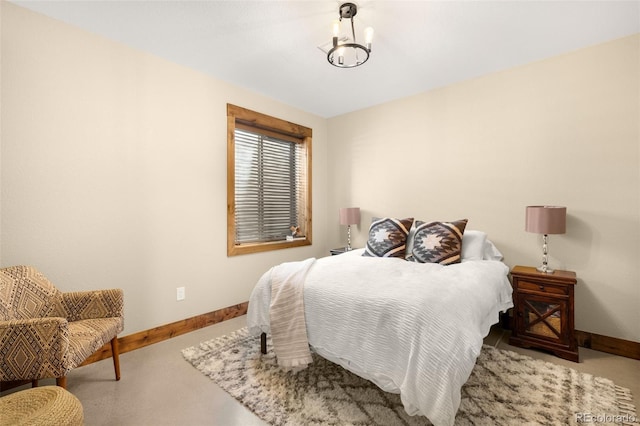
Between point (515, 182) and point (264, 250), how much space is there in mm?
2829

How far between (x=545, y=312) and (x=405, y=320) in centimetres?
168

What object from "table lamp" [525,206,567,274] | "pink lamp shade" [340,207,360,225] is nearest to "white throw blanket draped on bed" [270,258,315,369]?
"pink lamp shade" [340,207,360,225]

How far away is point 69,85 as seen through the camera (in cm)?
221

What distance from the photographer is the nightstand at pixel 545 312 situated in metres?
2.30

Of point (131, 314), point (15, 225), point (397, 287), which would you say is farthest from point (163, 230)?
point (397, 287)

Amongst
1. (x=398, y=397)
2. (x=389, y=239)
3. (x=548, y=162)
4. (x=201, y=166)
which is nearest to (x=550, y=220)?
(x=548, y=162)

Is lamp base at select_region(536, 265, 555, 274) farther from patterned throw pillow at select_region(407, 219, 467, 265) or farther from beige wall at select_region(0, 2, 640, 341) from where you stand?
patterned throw pillow at select_region(407, 219, 467, 265)

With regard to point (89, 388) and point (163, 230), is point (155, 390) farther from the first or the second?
point (163, 230)

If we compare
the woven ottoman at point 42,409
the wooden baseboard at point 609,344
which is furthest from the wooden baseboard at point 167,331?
the wooden baseboard at point 609,344

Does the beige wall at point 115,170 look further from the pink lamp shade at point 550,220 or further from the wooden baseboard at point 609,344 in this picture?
the wooden baseboard at point 609,344

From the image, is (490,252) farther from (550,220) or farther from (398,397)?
(398,397)

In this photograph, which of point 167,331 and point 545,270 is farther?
point 167,331

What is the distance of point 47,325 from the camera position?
1.51m

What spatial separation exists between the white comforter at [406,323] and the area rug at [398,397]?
0.76 feet
